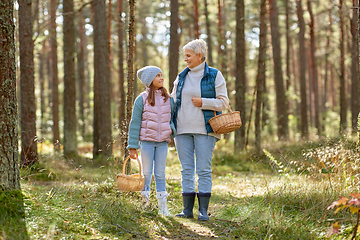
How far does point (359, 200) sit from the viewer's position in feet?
8.84

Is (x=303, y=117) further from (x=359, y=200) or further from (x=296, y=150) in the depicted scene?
(x=359, y=200)

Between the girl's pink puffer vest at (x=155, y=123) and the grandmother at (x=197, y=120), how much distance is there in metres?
0.21

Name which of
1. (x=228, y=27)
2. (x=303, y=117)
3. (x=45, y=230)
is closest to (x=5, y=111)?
(x=45, y=230)

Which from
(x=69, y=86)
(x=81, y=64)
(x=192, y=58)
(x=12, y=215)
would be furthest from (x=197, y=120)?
(x=81, y=64)

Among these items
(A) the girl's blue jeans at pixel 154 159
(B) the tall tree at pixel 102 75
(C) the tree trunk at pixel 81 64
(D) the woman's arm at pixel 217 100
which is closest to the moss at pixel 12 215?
(A) the girl's blue jeans at pixel 154 159

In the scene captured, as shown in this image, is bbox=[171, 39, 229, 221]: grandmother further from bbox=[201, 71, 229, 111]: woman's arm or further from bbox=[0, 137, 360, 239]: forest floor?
bbox=[0, 137, 360, 239]: forest floor

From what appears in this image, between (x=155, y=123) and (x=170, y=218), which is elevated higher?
(x=155, y=123)

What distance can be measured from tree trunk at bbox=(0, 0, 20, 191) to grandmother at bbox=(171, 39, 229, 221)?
78.4 inches

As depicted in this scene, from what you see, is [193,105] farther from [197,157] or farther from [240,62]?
[240,62]

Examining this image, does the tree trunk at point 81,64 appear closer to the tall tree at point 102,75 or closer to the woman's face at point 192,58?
the tall tree at point 102,75

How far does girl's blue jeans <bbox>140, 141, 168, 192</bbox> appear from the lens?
14.5ft

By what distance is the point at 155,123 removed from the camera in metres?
4.35

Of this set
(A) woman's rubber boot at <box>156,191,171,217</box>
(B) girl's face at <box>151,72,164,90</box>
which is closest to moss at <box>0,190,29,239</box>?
(A) woman's rubber boot at <box>156,191,171,217</box>

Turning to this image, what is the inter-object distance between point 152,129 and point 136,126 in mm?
209
